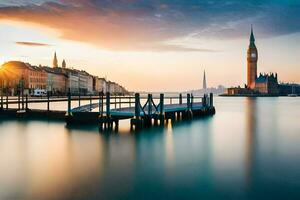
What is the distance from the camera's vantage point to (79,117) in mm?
33938

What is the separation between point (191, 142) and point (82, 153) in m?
9.40

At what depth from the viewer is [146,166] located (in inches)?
666

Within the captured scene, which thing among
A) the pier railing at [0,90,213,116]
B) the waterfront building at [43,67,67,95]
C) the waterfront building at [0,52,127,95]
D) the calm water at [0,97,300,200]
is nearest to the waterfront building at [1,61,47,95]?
the waterfront building at [0,52,127,95]

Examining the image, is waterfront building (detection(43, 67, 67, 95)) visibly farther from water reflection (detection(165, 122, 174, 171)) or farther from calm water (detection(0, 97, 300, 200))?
calm water (detection(0, 97, 300, 200))

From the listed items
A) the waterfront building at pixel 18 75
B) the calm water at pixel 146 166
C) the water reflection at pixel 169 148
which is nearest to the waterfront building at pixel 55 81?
the waterfront building at pixel 18 75

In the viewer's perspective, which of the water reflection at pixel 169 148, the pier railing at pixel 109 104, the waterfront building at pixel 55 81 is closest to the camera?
the water reflection at pixel 169 148

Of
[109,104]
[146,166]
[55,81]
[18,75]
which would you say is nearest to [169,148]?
[146,166]

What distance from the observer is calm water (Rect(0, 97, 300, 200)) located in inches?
492

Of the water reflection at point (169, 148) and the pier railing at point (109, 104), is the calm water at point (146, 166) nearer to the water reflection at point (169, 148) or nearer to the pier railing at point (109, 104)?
the water reflection at point (169, 148)

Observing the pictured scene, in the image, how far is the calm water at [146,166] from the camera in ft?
41.0

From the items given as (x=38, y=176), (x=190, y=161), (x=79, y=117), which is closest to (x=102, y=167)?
(x=38, y=176)

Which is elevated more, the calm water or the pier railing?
the pier railing

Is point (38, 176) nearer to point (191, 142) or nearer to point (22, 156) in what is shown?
point (22, 156)

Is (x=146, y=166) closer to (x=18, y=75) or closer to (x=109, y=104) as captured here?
(x=109, y=104)
